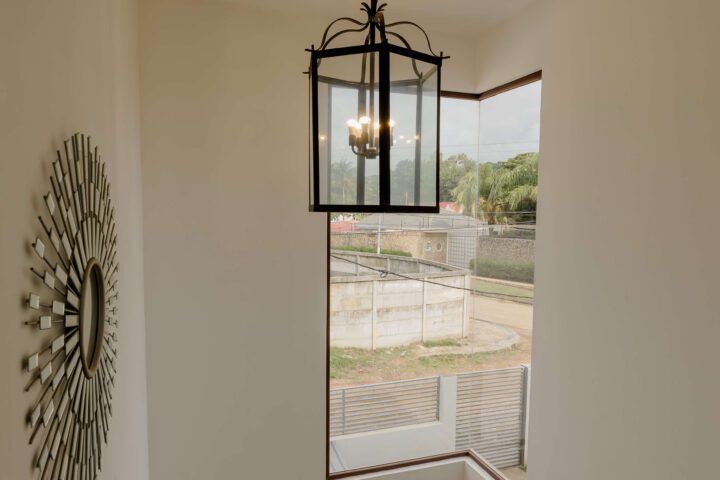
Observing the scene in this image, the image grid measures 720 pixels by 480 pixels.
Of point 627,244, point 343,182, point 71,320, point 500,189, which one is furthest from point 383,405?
point 71,320

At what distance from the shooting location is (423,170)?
1259 mm

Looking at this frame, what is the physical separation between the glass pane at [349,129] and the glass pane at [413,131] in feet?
0.17

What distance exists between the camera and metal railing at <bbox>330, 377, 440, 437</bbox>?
→ 2.69m

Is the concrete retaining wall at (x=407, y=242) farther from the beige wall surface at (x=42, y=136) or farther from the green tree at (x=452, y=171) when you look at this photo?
the beige wall surface at (x=42, y=136)

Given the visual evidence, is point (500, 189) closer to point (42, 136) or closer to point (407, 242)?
point (407, 242)

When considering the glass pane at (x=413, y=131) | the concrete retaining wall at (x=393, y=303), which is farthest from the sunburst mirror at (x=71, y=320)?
the concrete retaining wall at (x=393, y=303)

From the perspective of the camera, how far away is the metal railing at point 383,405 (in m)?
2.69

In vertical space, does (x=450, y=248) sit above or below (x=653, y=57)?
below

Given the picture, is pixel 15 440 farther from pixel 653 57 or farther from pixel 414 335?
pixel 414 335

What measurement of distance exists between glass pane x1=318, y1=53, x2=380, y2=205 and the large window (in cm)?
135

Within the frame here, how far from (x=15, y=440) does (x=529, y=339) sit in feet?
7.52

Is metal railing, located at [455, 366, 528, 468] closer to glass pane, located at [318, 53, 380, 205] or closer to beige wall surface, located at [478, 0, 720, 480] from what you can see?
beige wall surface, located at [478, 0, 720, 480]

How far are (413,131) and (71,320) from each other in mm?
906

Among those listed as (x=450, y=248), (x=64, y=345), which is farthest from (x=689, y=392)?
(x=64, y=345)
